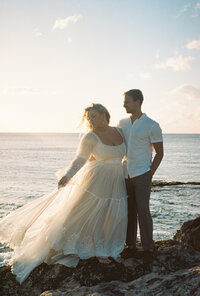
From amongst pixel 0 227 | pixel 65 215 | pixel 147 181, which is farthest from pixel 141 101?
pixel 0 227

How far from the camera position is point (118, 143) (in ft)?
15.5

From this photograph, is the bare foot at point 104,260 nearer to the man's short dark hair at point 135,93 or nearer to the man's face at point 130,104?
the man's face at point 130,104

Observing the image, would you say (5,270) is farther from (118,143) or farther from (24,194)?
(24,194)

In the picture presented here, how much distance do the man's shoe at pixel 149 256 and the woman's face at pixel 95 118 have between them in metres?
2.00

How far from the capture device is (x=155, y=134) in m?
4.57

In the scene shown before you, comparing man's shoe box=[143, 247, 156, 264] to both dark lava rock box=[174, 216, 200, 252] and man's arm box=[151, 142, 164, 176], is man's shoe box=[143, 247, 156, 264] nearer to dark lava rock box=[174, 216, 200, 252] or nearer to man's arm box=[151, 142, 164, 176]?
man's arm box=[151, 142, 164, 176]

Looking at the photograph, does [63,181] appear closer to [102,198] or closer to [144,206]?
[102,198]

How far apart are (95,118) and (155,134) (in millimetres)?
931

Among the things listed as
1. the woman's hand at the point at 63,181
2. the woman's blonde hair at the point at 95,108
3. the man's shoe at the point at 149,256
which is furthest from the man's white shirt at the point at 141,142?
the man's shoe at the point at 149,256

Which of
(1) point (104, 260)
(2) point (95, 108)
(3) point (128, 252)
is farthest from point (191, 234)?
(2) point (95, 108)

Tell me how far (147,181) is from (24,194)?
44.5 feet

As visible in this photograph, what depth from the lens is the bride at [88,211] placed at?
4.54 m

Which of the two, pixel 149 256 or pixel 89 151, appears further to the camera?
pixel 89 151

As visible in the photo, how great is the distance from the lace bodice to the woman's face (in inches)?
6.5
